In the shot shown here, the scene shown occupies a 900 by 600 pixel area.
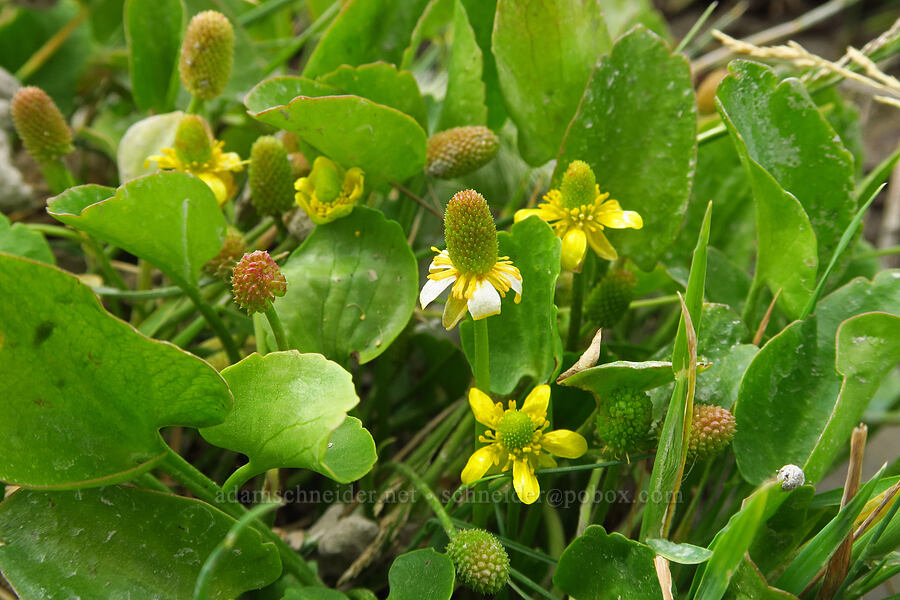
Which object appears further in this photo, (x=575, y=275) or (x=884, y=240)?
(x=884, y=240)

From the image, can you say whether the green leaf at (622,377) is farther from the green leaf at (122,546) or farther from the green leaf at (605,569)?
the green leaf at (122,546)

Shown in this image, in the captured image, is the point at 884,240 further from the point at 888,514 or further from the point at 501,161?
the point at 888,514

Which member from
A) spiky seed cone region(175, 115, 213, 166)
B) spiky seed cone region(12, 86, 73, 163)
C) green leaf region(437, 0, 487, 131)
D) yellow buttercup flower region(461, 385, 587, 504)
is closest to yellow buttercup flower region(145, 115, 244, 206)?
spiky seed cone region(175, 115, 213, 166)

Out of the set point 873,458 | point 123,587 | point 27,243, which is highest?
point 27,243

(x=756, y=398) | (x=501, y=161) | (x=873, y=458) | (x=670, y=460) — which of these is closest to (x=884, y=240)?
(x=873, y=458)

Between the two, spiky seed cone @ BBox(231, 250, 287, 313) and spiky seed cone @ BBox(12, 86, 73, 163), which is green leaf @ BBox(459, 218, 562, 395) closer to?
spiky seed cone @ BBox(231, 250, 287, 313)
